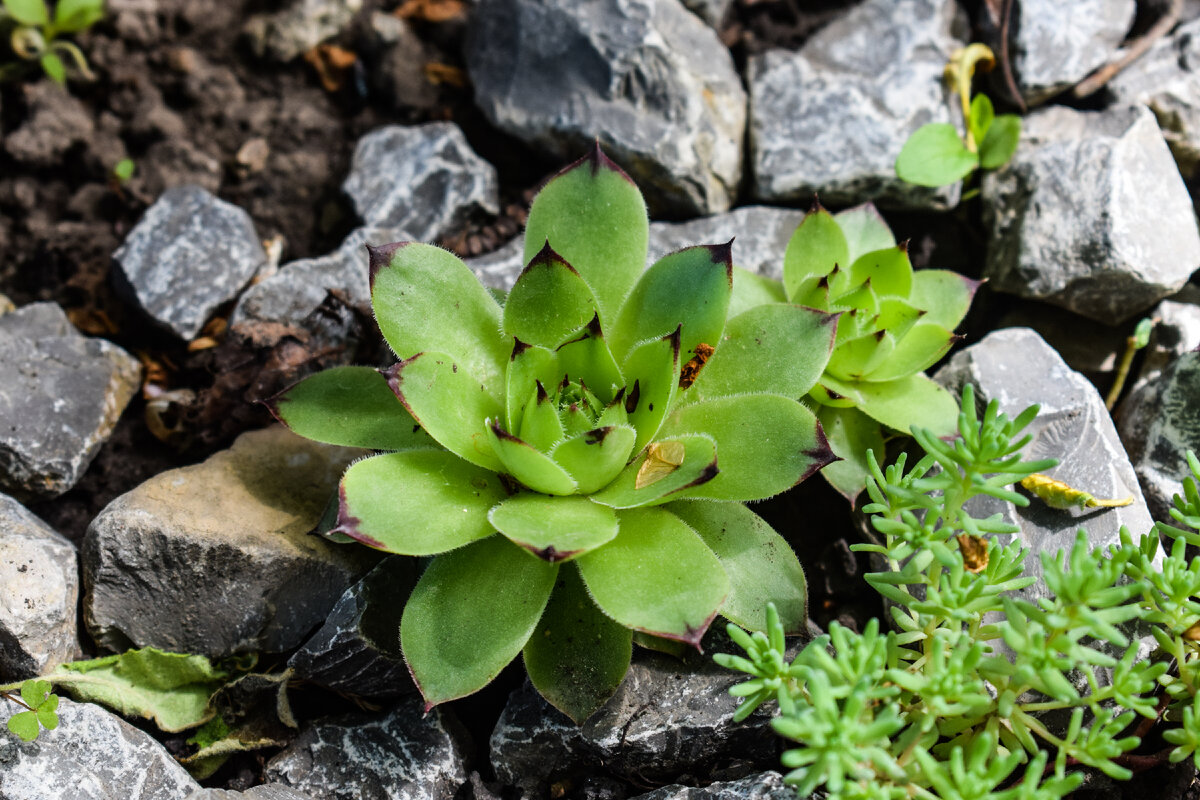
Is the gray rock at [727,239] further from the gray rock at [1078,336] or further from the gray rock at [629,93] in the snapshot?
the gray rock at [1078,336]

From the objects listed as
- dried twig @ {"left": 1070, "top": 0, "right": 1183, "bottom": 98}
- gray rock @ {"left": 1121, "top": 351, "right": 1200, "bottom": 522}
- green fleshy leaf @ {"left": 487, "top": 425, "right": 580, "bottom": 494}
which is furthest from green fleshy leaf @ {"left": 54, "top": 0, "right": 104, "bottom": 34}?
gray rock @ {"left": 1121, "top": 351, "right": 1200, "bottom": 522}

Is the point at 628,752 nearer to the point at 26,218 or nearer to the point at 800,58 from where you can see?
the point at 800,58

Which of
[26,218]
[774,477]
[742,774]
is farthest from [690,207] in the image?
[26,218]

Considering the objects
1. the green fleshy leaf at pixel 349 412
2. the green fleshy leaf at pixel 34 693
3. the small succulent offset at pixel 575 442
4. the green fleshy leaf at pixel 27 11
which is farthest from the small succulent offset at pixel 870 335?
the green fleshy leaf at pixel 27 11

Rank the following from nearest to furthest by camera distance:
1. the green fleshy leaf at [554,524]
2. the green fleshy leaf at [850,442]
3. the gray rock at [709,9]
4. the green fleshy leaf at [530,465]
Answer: the green fleshy leaf at [554,524], the green fleshy leaf at [530,465], the green fleshy leaf at [850,442], the gray rock at [709,9]

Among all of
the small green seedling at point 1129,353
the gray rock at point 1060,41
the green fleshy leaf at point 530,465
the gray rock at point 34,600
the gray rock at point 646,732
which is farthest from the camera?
the gray rock at point 1060,41

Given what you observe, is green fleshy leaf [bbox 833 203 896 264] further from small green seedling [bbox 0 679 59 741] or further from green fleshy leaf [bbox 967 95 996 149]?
small green seedling [bbox 0 679 59 741]
